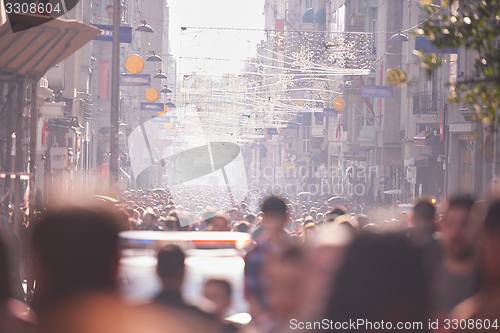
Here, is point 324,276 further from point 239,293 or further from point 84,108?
point 84,108

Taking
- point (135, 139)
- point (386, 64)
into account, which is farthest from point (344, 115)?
point (135, 139)

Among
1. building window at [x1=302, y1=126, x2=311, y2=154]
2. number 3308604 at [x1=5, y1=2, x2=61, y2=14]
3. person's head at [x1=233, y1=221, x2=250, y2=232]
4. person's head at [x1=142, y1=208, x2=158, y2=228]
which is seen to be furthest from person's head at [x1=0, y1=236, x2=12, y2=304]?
building window at [x1=302, y1=126, x2=311, y2=154]

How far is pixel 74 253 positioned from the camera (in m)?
3.14

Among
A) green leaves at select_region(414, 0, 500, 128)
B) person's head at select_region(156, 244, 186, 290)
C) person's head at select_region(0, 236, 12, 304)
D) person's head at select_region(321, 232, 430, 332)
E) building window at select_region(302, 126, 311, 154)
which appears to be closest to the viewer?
person's head at select_region(321, 232, 430, 332)

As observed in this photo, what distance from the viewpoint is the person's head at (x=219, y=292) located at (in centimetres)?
543

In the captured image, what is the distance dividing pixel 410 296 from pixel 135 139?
77.0 metres

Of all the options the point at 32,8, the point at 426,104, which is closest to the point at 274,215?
the point at 32,8

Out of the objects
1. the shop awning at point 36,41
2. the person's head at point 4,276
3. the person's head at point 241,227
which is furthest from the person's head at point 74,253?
the shop awning at point 36,41

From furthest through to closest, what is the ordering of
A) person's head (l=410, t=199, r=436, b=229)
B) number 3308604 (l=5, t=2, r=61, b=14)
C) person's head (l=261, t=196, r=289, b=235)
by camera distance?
number 3308604 (l=5, t=2, r=61, b=14)
person's head (l=410, t=199, r=436, b=229)
person's head (l=261, t=196, r=289, b=235)

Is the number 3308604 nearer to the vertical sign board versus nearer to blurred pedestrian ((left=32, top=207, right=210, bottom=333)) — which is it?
blurred pedestrian ((left=32, top=207, right=210, bottom=333))

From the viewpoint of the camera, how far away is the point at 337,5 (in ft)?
196

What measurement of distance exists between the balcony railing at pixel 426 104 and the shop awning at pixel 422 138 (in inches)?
63.8

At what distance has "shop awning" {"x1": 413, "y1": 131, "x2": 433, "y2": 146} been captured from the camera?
120ft

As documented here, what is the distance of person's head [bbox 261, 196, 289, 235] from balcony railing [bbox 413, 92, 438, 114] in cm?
3001
